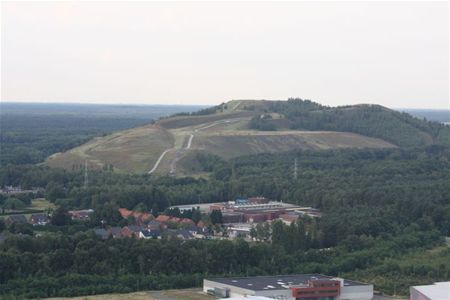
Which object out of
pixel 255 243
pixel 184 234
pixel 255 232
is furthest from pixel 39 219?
pixel 255 243

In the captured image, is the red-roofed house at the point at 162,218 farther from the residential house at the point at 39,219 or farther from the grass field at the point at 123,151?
the grass field at the point at 123,151

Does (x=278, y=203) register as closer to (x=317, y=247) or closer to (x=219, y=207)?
(x=219, y=207)

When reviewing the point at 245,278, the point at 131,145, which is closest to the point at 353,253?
the point at 245,278

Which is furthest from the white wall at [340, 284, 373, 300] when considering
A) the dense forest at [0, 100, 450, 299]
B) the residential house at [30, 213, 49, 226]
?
the residential house at [30, 213, 49, 226]

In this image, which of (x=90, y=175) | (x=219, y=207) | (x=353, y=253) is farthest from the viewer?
(x=90, y=175)

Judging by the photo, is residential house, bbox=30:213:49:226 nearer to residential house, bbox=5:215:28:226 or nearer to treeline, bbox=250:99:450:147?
residential house, bbox=5:215:28:226

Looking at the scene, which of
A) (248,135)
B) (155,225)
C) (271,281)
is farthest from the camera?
(248,135)

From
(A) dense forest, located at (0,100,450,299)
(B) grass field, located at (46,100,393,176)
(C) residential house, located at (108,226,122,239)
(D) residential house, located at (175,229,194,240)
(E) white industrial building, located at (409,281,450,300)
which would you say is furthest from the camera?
(B) grass field, located at (46,100,393,176)

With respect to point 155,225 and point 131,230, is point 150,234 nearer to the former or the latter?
point 131,230
